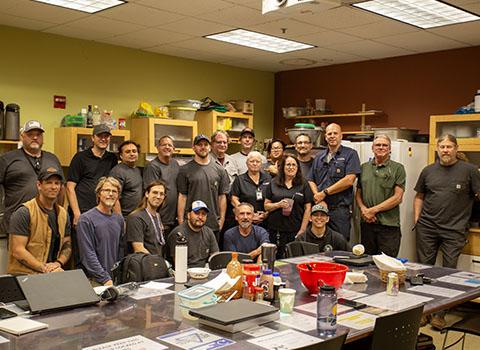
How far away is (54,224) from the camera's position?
3918 mm

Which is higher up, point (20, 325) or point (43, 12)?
point (43, 12)

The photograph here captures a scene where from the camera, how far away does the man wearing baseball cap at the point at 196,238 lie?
4172 mm

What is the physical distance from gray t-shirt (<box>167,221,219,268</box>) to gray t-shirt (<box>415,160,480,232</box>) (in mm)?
2408

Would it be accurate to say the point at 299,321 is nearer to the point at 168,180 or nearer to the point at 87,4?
the point at 168,180

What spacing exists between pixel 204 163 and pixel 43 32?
237cm

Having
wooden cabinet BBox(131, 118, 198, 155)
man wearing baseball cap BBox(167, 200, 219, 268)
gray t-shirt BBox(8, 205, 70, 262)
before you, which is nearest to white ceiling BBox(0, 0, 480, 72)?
wooden cabinet BBox(131, 118, 198, 155)

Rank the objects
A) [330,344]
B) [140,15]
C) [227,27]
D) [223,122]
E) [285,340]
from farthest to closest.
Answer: [223,122] → [227,27] → [140,15] → [285,340] → [330,344]

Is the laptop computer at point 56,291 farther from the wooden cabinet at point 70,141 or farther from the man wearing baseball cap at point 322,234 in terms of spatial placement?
the wooden cabinet at point 70,141

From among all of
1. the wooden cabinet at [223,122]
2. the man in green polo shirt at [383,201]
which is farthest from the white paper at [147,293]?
the wooden cabinet at [223,122]

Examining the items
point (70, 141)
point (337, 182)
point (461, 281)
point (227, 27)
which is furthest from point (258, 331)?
point (70, 141)

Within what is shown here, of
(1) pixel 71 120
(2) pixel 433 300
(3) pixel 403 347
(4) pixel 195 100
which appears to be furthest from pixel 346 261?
(4) pixel 195 100

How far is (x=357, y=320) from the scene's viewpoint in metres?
2.46

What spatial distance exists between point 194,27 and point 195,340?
4018mm

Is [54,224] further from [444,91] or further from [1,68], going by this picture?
[444,91]
